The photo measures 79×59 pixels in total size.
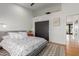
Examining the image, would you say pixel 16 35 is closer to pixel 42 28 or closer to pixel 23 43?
pixel 23 43

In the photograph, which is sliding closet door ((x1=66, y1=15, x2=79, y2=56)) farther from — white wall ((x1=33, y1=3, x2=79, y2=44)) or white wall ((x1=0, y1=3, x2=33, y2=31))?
white wall ((x1=0, y1=3, x2=33, y2=31))

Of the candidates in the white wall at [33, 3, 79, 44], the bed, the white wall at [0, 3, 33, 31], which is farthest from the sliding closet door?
the white wall at [0, 3, 33, 31]

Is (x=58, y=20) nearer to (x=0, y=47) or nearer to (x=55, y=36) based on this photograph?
(x=55, y=36)

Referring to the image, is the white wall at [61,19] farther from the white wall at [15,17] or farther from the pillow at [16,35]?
the pillow at [16,35]

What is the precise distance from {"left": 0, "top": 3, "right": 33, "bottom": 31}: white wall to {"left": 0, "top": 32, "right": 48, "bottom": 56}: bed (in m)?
0.29

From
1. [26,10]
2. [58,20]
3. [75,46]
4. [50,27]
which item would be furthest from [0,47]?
[75,46]

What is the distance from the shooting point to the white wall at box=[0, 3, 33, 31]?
230 cm

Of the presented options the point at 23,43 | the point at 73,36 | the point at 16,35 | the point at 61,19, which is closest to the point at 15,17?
the point at 16,35

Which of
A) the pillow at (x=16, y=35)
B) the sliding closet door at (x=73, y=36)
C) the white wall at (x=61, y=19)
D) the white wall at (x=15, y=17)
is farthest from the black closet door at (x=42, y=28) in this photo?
the sliding closet door at (x=73, y=36)

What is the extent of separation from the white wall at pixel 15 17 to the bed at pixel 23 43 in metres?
0.29

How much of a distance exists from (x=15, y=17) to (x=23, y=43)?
2.92 feet

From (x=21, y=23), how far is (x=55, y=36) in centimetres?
123

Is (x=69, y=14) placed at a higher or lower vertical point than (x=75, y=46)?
higher

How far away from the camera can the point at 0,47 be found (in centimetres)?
278
